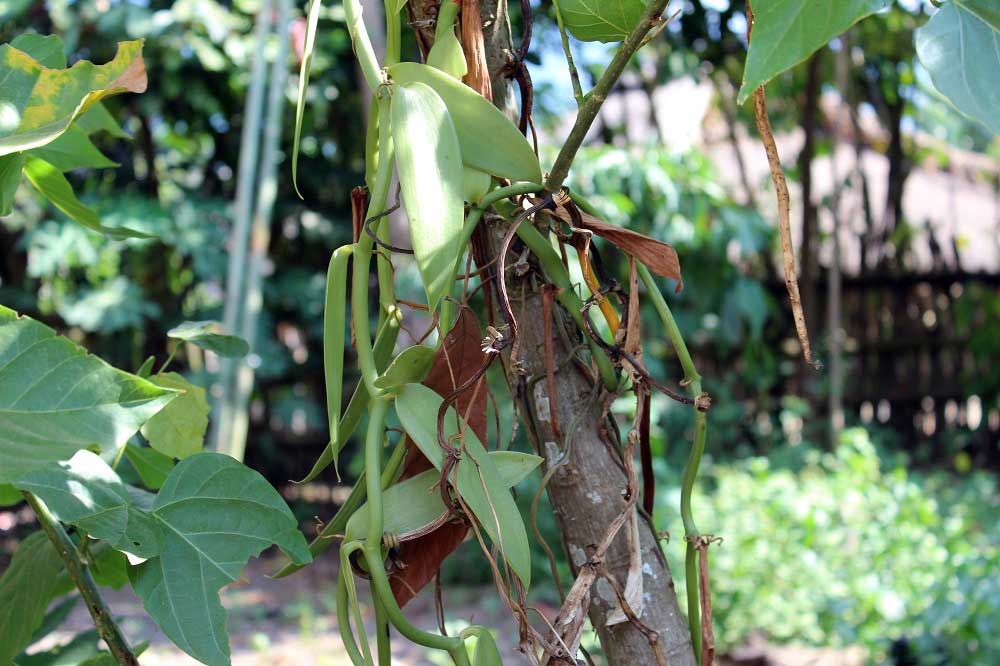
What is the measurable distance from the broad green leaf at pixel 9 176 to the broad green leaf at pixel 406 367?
15cm

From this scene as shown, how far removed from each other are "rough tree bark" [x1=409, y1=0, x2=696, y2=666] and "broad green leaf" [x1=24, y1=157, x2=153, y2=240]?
6.5 inches

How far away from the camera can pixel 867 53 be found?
12.7 ft

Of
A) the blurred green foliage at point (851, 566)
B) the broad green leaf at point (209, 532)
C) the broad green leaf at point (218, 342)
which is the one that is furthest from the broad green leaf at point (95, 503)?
the blurred green foliage at point (851, 566)

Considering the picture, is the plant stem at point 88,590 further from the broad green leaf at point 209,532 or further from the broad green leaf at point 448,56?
the broad green leaf at point 448,56

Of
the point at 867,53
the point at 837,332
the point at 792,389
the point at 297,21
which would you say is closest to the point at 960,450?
the point at 792,389

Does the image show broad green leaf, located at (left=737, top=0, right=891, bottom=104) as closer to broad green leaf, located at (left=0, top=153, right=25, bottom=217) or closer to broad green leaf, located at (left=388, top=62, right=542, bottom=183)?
broad green leaf, located at (left=388, top=62, right=542, bottom=183)

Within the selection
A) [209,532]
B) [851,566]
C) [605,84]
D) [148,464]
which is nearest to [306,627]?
[851,566]

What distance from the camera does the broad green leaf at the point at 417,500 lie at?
30 centimetres

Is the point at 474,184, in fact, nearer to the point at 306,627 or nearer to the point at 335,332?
the point at 335,332

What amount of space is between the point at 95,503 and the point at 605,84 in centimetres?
22

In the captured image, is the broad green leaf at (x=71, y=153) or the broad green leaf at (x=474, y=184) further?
the broad green leaf at (x=71, y=153)

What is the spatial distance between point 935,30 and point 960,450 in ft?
13.7

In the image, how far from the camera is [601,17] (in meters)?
0.33

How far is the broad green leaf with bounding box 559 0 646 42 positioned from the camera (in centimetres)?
33
